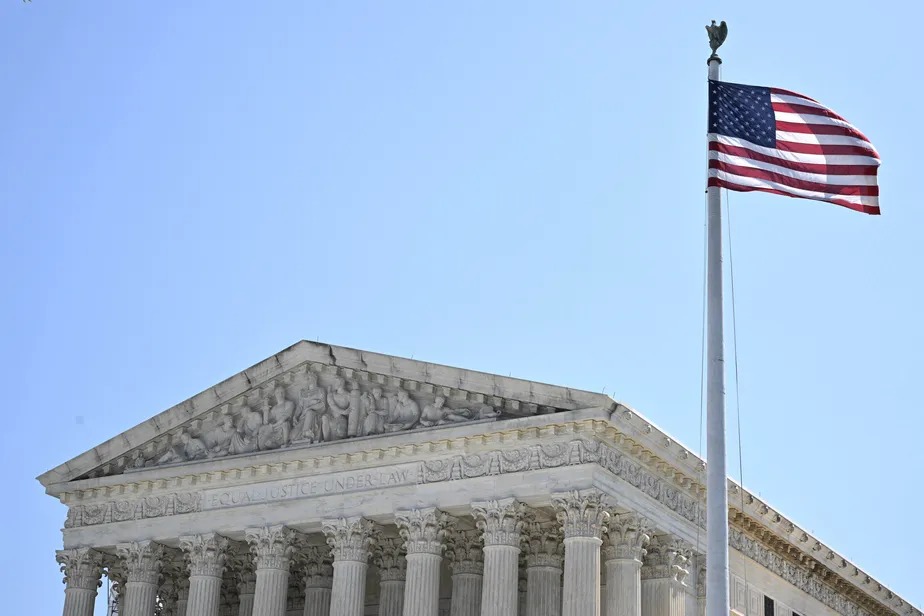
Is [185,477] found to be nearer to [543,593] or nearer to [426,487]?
[426,487]

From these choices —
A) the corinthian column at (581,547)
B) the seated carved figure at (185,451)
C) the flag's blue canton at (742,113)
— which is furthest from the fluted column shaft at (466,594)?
the flag's blue canton at (742,113)

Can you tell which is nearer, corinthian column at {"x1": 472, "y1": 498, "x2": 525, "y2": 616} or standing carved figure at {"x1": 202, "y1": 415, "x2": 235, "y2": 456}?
corinthian column at {"x1": 472, "y1": 498, "x2": 525, "y2": 616}

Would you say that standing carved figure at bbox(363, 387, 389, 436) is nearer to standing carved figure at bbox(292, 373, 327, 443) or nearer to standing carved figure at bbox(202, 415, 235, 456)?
standing carved figure at bbox(292, 373, 327, 443)

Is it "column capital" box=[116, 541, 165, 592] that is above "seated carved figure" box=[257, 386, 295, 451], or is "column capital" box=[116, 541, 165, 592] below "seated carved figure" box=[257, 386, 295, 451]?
below

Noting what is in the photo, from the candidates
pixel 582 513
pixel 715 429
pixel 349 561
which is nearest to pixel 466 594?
pixel 349 561

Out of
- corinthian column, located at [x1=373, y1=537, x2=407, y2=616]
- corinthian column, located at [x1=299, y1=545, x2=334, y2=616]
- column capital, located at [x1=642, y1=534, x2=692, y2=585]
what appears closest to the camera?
column capital, located at [x1=642, y1=534, x2=692, y2=585]

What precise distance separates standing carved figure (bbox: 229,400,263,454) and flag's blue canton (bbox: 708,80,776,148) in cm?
2407

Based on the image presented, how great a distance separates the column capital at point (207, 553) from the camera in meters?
44.2

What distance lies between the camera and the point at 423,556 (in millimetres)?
40125

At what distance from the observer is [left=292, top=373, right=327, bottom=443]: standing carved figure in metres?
43.7

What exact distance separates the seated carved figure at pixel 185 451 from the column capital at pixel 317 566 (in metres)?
4.76

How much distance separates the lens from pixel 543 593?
42.0 metres

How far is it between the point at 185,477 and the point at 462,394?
1032 cm

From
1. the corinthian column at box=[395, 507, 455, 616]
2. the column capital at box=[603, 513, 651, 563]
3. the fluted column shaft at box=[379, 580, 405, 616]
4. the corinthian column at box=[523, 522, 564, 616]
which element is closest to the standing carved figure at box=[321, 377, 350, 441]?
the corinthian column at box=[395, 507, 455, 616]
